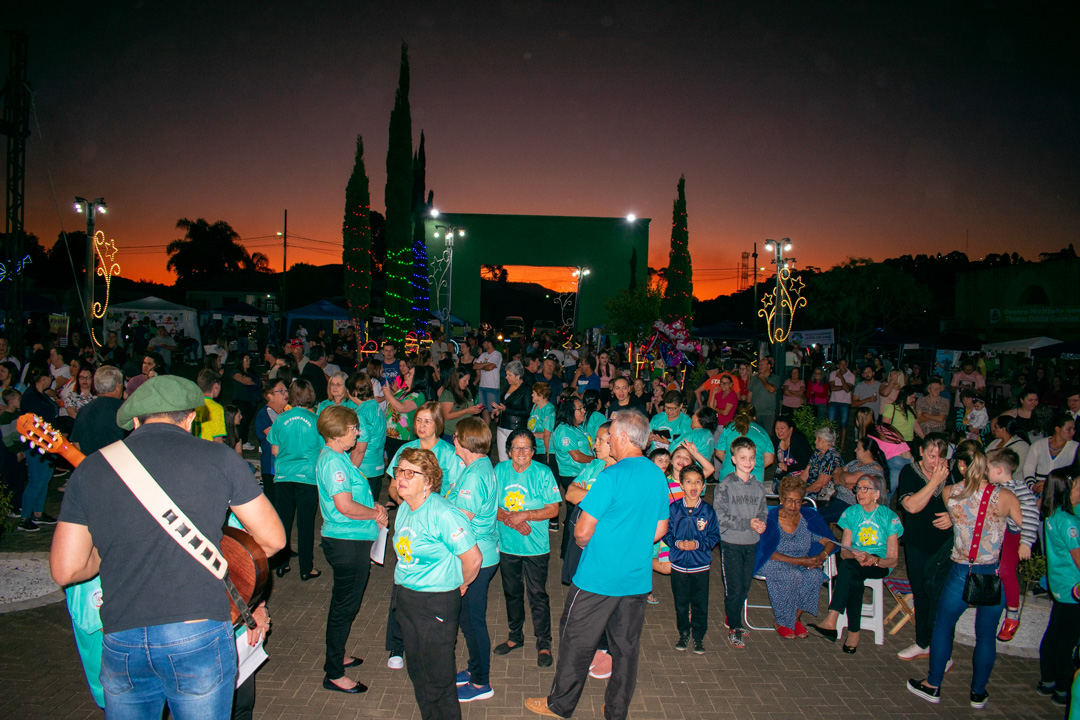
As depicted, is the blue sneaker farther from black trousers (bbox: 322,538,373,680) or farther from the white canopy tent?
the white canopy tent

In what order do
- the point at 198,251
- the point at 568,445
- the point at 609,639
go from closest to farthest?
Answer: the point at 609,639, the point at 568,445, the point at 198,251

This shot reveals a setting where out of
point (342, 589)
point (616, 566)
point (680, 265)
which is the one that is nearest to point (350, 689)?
point (342, 589)

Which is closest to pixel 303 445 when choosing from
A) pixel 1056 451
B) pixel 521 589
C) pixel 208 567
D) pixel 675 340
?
pixel 521 589

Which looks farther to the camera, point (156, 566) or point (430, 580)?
point (430, 580)

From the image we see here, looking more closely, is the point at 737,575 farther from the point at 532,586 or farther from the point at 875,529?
the point at 532,586

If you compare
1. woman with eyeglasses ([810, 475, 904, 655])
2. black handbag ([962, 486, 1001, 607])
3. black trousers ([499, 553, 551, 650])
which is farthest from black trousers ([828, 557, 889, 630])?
black trousers ([499, 553, 551, 650])

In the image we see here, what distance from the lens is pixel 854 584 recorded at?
205 inches

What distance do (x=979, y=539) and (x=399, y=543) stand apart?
12.5 feet

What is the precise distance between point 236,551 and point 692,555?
3436mm

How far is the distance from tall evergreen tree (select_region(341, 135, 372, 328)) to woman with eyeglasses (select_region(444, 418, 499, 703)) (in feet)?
113

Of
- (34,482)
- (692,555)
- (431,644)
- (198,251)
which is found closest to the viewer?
(431,644)

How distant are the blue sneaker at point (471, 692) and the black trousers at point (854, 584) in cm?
303

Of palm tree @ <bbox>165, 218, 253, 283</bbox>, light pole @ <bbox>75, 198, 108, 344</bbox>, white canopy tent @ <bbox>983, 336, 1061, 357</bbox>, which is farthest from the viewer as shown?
palm tree @ <bbox>165, 218, 253, 283</bbox>

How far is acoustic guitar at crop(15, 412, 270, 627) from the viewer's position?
2.85 m
